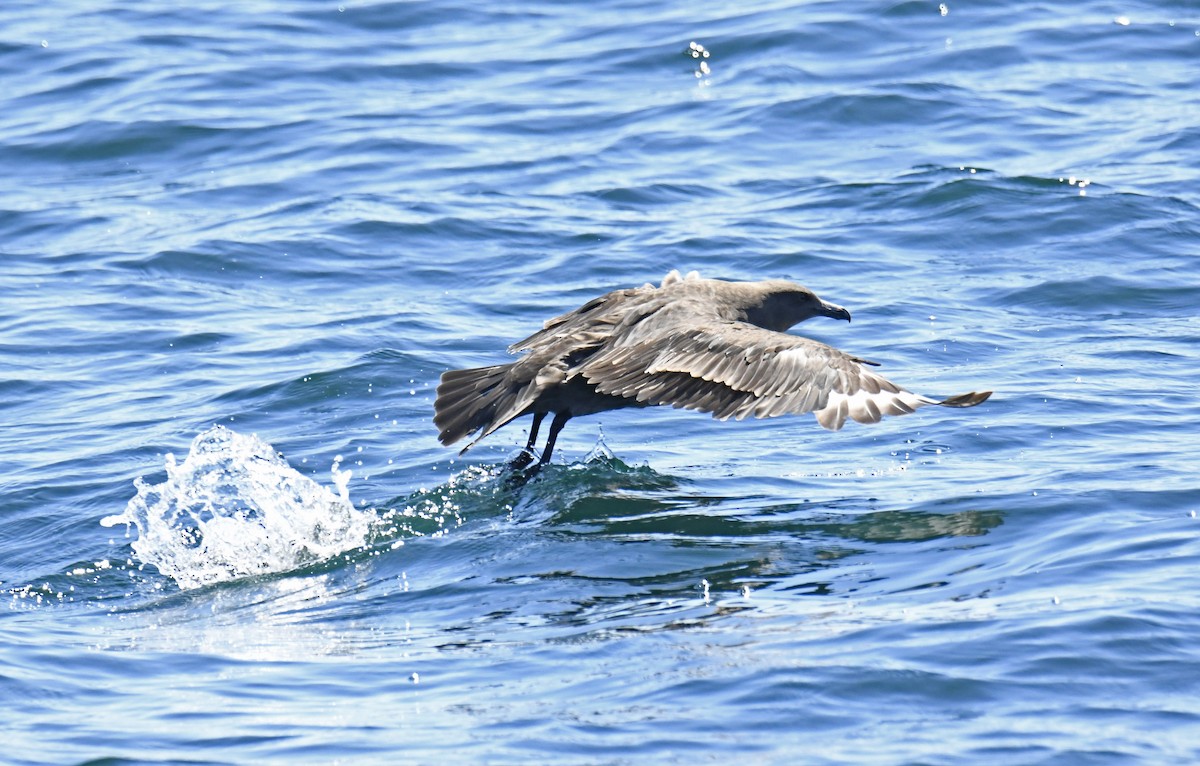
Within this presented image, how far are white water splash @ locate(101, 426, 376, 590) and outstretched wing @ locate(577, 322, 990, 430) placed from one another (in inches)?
52.1

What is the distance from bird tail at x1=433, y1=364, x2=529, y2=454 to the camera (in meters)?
8.02

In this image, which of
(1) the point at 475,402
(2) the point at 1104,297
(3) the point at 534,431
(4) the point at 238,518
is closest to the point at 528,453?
(3) the point at 534,431

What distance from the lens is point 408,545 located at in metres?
7.41

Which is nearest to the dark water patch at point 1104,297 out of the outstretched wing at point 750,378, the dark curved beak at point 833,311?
the dark curved beak at point 833,311

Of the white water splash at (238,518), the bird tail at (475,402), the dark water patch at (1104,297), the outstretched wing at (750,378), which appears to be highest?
the outstretched wing at (750,378)

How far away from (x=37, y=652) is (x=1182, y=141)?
33.3 ft

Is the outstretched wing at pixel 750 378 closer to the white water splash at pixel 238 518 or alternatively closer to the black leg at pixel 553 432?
the black leg at pixel 553 432

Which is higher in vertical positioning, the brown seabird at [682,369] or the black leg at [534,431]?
the brown seabird at [682,369]

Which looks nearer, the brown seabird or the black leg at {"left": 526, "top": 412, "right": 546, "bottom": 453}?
the brown seabird

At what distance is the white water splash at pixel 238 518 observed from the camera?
7.36m

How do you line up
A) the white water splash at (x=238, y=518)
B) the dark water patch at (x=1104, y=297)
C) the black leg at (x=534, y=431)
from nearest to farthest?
the white water splash at (x=238, y=518)
the black leg at (x=534, y=431)
the dark water patch at (x=1104, y=297)

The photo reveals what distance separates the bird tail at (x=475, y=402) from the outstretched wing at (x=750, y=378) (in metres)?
0.43

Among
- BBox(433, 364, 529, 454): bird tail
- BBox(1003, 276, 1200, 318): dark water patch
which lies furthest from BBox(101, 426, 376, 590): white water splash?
BBox(1003, 276, 1200, 318): dark water patch

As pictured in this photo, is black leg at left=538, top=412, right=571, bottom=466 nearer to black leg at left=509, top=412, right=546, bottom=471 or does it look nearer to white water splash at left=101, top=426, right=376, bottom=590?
black leg at left=509, top=412, right=546, bottom=471
